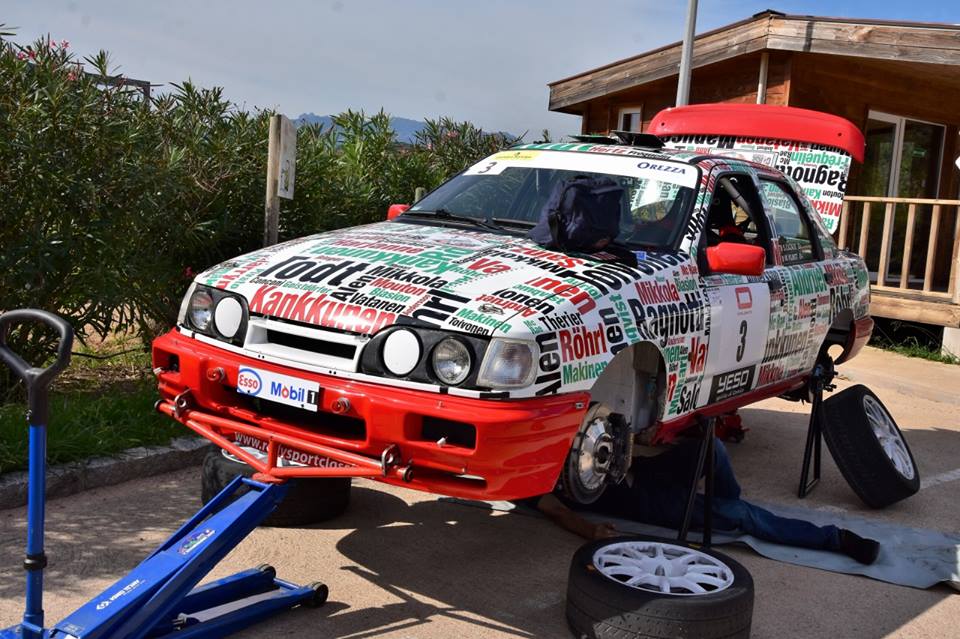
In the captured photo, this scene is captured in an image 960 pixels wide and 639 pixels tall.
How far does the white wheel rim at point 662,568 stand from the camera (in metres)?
3.66

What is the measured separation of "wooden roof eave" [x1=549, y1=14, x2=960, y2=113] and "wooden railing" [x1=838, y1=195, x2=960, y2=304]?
1.81 meters

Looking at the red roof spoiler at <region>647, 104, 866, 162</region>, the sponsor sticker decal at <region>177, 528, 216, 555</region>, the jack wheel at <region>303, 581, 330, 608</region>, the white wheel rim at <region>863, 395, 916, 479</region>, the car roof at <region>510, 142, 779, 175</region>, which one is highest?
the red roof spoiler at <region>647, 104, 866, 162</region>

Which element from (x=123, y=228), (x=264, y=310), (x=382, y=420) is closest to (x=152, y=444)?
(x=123, y=228)

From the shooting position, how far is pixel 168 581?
10.4 ft

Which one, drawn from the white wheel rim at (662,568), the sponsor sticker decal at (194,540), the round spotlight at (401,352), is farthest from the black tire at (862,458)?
the sponsor sticker decal at (194,540)

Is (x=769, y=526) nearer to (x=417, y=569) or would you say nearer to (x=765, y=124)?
(x=417, y=569)

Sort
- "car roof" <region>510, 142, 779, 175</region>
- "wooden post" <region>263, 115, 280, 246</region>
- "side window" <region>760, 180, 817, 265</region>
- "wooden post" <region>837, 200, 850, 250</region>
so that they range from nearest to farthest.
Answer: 1. "car roof" <region>510, 142, 779, 175</region>
2. "side window" <region>760, 180, 817, 265</region>
3. "wooden post" <region>263, 115, 280, 246</region>
4. "wooden post" <region>837, 200, 850, 250</region>

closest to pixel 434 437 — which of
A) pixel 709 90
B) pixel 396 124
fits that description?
Result: pixel 396 124

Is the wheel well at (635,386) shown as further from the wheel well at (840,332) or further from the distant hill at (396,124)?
the distant hill at (396,124)

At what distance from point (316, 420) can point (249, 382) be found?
29 cm

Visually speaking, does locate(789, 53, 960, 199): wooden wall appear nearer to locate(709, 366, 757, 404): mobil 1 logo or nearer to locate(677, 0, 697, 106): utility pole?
locate(677, 0, 697, 106): utility pole

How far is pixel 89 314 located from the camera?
602 centimetres

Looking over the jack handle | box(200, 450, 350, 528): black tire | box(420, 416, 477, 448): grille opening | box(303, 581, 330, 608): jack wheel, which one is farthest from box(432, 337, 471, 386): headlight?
box(200, 450, 350, 528): black tire

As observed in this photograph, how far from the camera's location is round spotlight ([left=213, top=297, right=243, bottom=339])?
12.6 feet
